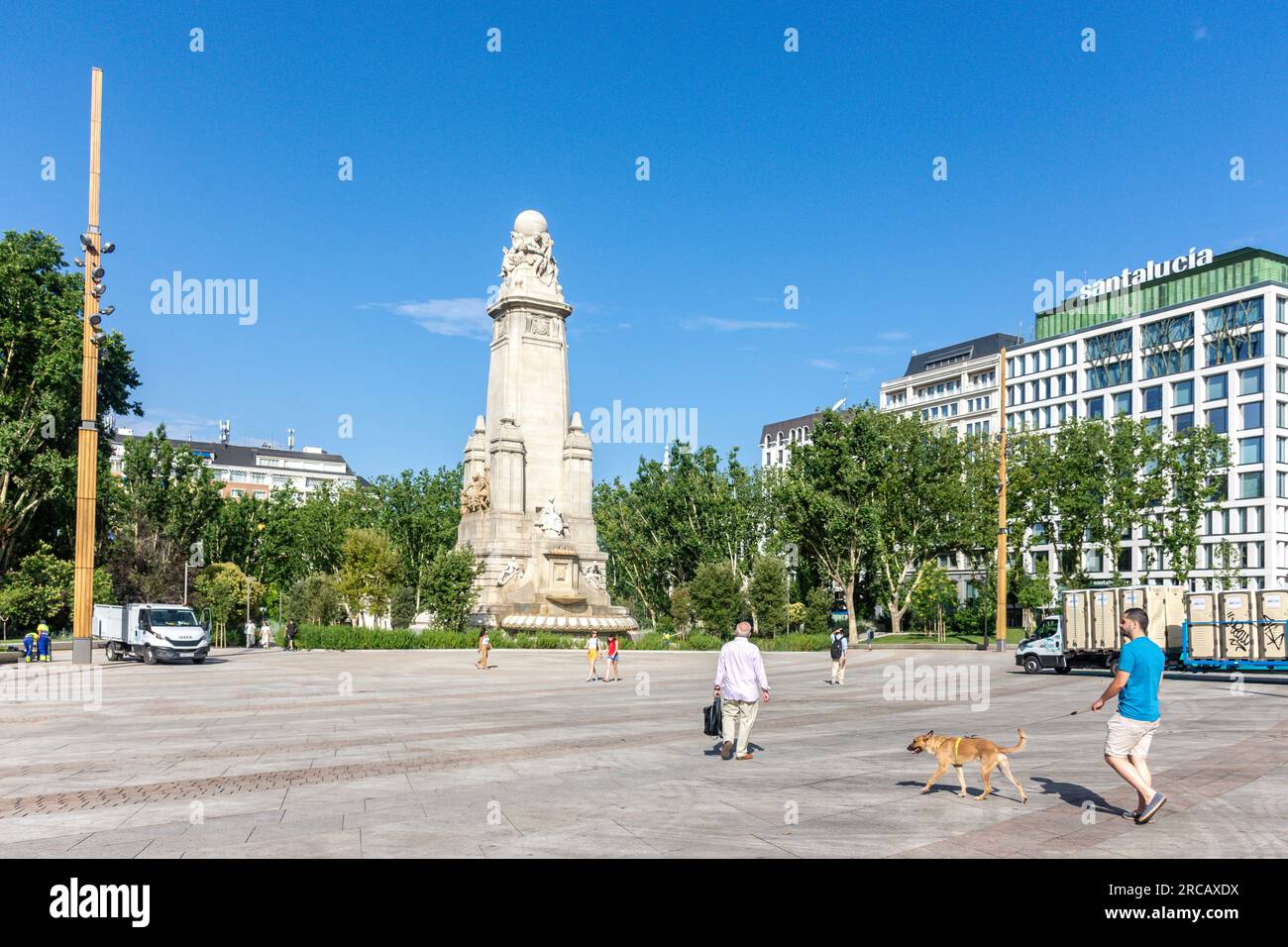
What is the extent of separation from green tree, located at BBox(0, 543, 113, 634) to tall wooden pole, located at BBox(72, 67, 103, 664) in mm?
35848

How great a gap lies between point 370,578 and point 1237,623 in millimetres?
43234

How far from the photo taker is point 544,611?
53.0 m

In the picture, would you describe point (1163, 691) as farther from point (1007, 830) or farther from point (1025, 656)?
point (1007, 830)

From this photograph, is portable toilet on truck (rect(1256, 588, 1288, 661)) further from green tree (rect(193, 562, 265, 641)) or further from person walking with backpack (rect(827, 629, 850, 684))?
green tree (rect(193, 562, 265, 641))

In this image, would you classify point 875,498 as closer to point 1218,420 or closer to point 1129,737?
point 1218,420

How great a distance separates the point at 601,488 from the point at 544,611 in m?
44.4

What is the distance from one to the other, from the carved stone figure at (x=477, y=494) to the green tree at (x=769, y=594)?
58.5ft

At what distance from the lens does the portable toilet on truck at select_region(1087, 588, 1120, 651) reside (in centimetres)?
3372

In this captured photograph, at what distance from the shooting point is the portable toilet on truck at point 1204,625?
3184cm

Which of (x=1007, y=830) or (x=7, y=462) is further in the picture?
(x=7, y=462)

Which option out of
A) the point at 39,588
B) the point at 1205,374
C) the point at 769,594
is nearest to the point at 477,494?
the point at 769,594

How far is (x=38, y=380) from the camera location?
41656 mm

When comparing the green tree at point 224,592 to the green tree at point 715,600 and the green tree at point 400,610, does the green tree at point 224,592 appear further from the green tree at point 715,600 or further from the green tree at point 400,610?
the green tree at point 715,600

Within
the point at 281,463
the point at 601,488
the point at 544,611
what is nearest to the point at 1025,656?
the point at 544,611
